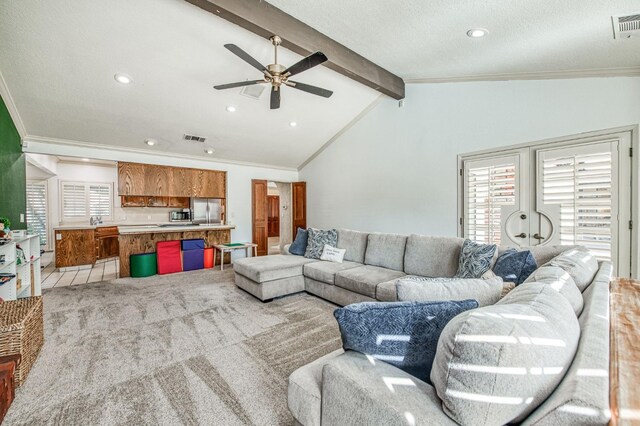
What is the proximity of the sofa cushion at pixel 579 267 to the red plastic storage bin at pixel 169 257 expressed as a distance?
5.64 meters

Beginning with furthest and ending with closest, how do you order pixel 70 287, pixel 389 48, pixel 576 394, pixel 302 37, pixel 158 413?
pixel 70 287, pixel 389 48, pixel 302 37, pixel 158 413, pixel 576 394

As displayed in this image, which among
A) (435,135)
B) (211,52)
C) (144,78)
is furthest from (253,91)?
(435,135)

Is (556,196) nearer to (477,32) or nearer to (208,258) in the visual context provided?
(477,32)

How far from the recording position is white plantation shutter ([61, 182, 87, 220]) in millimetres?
7070

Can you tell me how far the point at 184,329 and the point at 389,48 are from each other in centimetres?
402

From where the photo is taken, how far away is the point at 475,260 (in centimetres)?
276

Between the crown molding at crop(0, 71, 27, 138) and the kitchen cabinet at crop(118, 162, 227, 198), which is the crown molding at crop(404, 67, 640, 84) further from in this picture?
the crown molding at crop(0, 71, 27, 138)

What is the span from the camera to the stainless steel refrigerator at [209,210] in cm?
675

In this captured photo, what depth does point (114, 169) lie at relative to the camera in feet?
25.0

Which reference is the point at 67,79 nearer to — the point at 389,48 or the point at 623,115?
the point at 389,48

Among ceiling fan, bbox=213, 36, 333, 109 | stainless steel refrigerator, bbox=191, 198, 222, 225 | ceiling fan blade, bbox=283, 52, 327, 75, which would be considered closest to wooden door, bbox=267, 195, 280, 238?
stainless steel refrigerator, bbox=191, 198, 222, 225

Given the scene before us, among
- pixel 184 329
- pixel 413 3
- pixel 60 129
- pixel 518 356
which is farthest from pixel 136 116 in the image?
pixel 518 356

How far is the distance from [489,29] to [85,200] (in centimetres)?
911

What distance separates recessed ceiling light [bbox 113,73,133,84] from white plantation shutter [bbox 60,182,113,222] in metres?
4.91
